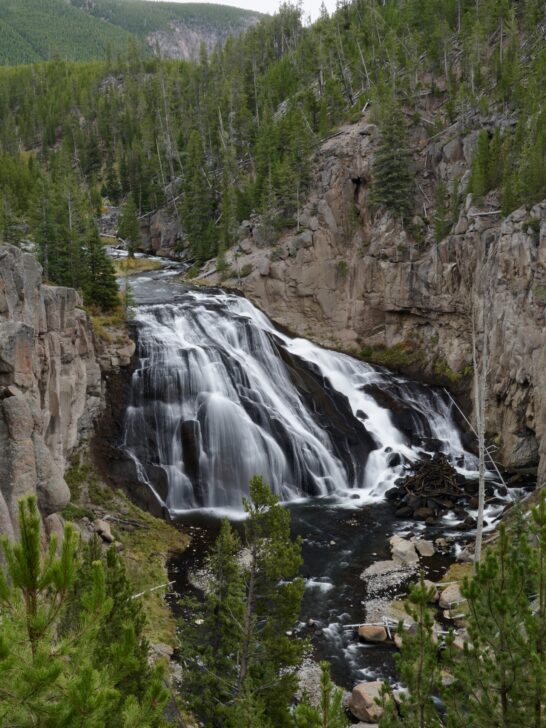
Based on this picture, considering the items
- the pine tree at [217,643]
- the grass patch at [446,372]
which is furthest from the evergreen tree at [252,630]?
the grass patch at [446,372]

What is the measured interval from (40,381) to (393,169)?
32.8 meters

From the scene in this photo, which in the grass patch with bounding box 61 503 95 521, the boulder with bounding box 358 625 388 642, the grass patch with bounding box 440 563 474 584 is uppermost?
the grass patch with bounding box 61 503 95 521

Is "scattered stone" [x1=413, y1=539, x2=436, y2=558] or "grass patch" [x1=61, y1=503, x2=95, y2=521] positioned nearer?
"grass patch" [x1=61, y1=503, x2=95, y2=521]

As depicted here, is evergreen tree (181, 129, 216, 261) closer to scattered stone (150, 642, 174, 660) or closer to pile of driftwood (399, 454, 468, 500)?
pile of driftwood (399, 454, 468, 500)

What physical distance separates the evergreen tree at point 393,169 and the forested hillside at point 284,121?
4.2 inches

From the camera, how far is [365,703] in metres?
15.2

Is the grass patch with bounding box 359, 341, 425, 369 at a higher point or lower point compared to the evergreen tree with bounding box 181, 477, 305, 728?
higher

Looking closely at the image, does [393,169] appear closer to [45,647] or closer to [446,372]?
[446,372]

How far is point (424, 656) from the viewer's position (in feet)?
28.1

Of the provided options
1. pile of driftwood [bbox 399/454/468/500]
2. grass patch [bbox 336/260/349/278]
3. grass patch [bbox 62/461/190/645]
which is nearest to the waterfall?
pile of driftwood [bbox 399/454/468/500]

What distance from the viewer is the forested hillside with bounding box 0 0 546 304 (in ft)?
145

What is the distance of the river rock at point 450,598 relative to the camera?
64.2ft

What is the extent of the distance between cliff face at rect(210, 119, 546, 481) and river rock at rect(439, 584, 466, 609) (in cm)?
1379

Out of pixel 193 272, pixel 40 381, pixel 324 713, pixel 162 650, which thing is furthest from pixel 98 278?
pixel 324 713
